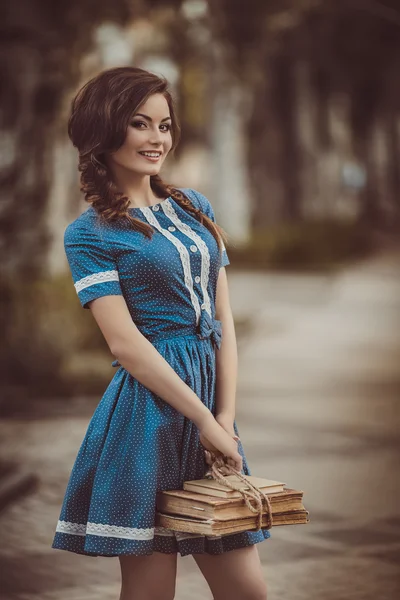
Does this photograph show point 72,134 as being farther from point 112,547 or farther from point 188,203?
point 112,547

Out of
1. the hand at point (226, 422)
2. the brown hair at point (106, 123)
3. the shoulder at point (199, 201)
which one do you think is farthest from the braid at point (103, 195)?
the hand at point (226, 422)

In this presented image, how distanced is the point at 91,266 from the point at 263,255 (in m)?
11.5

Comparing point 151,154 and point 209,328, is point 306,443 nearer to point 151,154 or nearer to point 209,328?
point 209,328

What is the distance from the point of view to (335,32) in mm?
13141

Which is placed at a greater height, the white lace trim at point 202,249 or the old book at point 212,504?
the white lace trim at point 202,249

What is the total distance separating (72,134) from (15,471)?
166 inches

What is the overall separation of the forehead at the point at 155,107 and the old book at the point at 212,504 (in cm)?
81

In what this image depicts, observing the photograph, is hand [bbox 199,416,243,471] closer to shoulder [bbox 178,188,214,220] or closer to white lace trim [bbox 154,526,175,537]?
white lace trim [bbox 154,526,175,537]

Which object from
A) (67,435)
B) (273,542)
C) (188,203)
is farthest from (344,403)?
(188,203)

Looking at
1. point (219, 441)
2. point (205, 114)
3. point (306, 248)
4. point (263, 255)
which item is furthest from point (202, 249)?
point (205, 114)

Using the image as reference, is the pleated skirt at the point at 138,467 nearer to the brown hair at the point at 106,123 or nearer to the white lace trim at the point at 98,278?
the white lace trim at the point at 98,278

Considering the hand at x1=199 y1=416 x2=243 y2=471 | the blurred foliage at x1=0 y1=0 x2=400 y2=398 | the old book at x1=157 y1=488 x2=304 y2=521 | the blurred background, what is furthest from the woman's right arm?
the blurred foliage at x1=0 y1=0 x2=400 y2=398

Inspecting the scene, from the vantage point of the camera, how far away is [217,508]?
2.34 m

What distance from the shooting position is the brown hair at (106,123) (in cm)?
251
